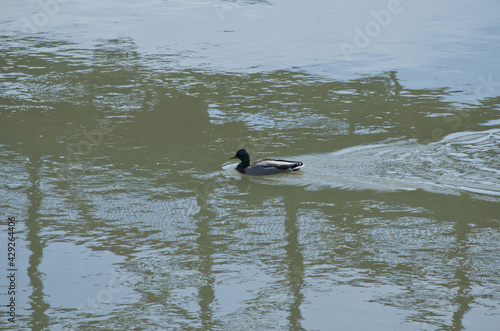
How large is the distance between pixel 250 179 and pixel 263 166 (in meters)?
0.24

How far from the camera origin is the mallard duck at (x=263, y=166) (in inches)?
315

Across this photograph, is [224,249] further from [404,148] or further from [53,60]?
[53,60]

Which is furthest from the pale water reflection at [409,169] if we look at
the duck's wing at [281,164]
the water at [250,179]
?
the duck's wing at [281,164]

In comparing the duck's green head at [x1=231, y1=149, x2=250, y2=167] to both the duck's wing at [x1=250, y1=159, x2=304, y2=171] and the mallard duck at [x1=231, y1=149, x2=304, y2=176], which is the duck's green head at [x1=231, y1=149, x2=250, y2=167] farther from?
the duck's wing at [x1=250, y1=159, x2=304, y2=171]

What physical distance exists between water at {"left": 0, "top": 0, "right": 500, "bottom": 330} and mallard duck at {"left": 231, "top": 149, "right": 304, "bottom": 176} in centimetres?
13

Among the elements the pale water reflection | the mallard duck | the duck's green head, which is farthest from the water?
the duck's green head

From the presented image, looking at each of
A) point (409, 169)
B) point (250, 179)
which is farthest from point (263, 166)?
point (409, 169)

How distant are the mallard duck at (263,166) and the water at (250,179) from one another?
5.3 inches

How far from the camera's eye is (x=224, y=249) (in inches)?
246

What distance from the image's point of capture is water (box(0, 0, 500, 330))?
538 centimetres

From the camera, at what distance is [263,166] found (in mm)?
8102

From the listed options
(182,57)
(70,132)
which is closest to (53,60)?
(182,57)

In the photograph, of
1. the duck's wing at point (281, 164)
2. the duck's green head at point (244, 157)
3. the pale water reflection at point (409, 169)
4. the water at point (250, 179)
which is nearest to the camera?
the water at point (250, 179)

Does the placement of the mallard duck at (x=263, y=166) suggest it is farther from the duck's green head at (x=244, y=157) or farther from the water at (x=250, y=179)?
the water at (x=250, y=179)
